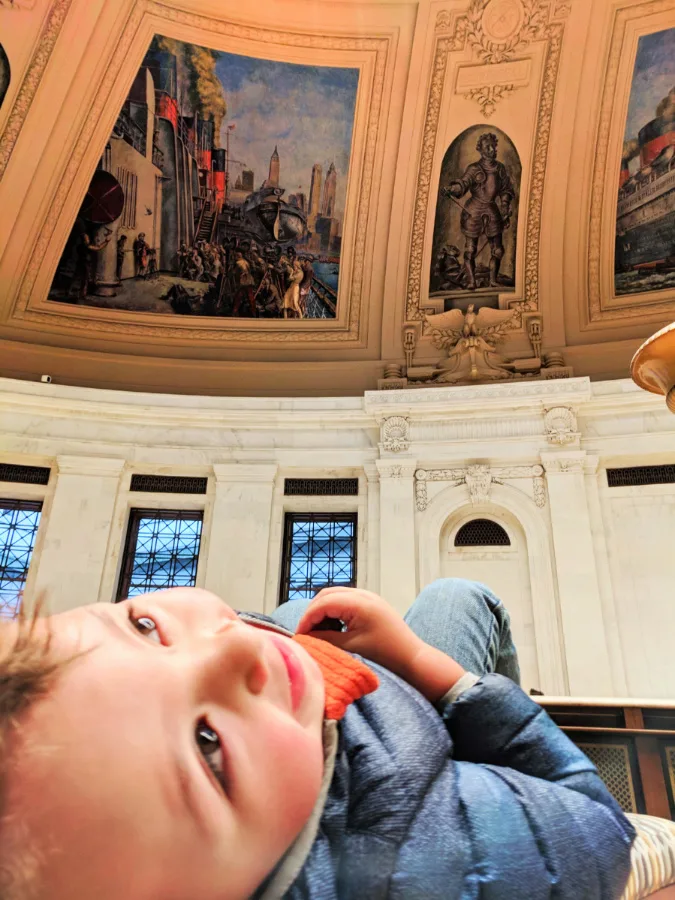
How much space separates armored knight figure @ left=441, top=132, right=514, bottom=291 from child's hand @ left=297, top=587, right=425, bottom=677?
32.5 ft

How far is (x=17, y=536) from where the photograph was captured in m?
8.72

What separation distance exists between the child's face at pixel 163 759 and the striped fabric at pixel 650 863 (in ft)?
1.60

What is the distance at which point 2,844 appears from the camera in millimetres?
462

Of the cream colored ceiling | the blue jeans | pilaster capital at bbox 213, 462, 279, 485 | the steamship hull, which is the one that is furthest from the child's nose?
the steamship hull

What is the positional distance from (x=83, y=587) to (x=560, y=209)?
29.9 ft

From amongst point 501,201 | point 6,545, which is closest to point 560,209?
point 501,201

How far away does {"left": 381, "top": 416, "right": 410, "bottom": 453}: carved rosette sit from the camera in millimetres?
8938

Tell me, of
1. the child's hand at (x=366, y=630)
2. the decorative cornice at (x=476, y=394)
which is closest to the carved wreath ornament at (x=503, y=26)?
the decorative cornice at (x=476, y=394)

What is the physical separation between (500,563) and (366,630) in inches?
310

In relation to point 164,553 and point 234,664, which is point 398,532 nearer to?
point 164,553

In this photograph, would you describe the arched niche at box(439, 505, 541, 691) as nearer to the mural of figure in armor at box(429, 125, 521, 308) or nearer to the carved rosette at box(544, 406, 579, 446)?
the carved rosette at box(544, 406, 579, 446)

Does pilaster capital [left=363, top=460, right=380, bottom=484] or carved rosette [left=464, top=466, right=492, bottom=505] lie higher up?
pilaster capital [left=363, top=460, right=380, bottom=484]

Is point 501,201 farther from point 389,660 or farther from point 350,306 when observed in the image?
point 389,660

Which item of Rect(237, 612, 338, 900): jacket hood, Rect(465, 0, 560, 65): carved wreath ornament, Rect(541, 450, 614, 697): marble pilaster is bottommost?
Rect(237, 612, 338, 900): jacket hood
